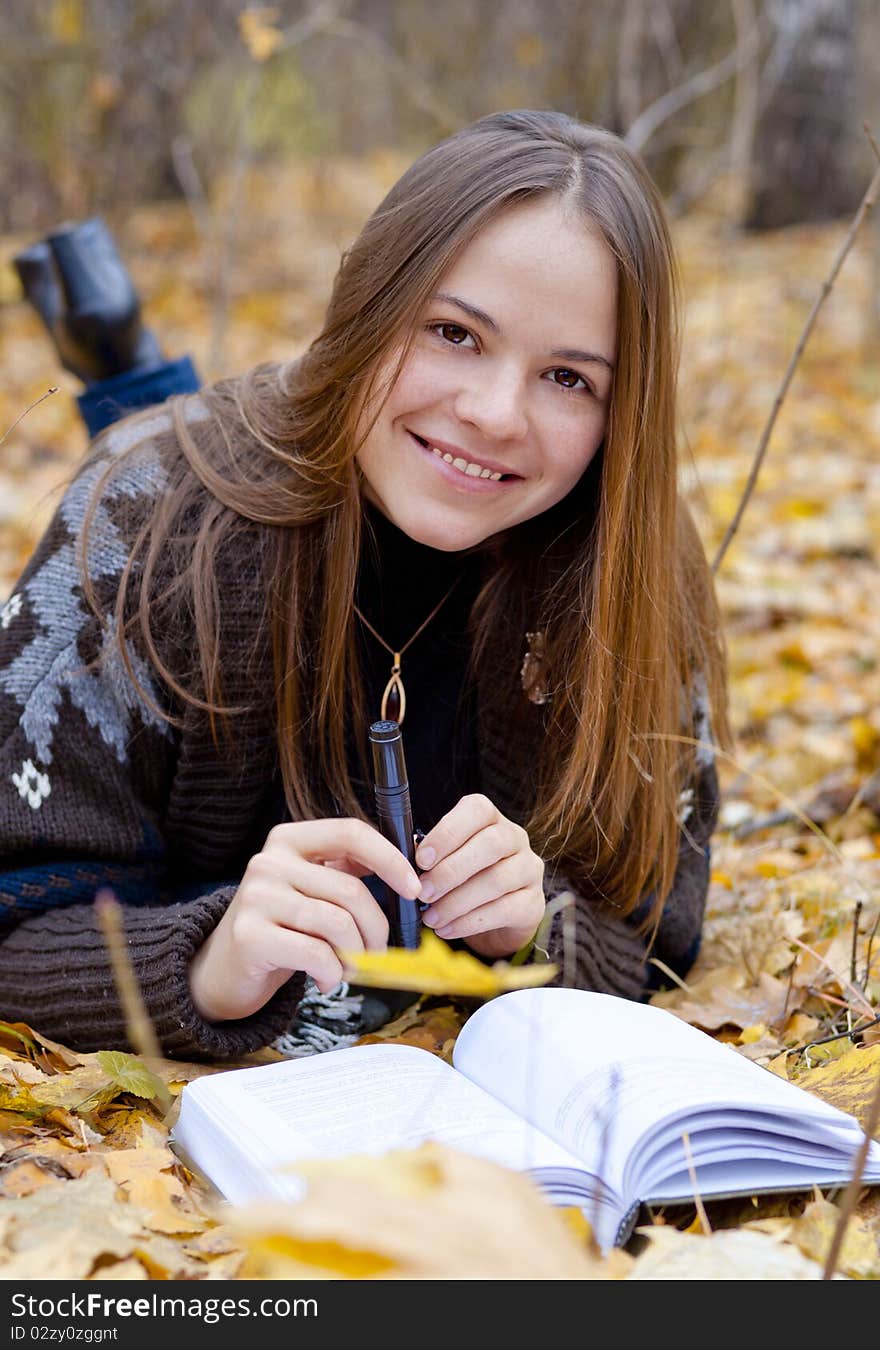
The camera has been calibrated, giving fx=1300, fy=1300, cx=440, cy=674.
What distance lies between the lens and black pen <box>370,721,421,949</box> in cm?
138

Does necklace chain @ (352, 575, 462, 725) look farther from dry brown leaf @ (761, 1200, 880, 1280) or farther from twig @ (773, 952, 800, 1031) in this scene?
dry brown leaf @ (761, 1200, 880, 1280)

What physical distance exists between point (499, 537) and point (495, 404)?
0.36 meters

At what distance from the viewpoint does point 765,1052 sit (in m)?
1.59

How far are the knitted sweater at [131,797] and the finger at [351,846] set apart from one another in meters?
0.20

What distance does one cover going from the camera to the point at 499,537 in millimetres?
1876

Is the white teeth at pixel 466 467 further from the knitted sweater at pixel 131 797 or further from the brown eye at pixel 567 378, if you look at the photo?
the knitted sweater at pixel 131 797

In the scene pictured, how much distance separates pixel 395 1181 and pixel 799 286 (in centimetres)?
625

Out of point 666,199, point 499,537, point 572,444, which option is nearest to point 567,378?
point 572,444

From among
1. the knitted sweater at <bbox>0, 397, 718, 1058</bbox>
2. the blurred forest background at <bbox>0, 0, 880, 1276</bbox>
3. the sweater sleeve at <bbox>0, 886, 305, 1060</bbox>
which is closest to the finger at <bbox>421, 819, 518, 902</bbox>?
the knitted sweater at <bbox>0, 397, 718, 1058</bbox>

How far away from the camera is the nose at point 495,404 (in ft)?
5.03

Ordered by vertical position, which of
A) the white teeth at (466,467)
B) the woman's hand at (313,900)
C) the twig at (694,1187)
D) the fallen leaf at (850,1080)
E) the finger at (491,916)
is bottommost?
the fallen leaf at (850,1080)

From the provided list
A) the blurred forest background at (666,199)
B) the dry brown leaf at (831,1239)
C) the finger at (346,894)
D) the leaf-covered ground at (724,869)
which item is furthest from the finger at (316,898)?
the blurred forest background at (666,199)
